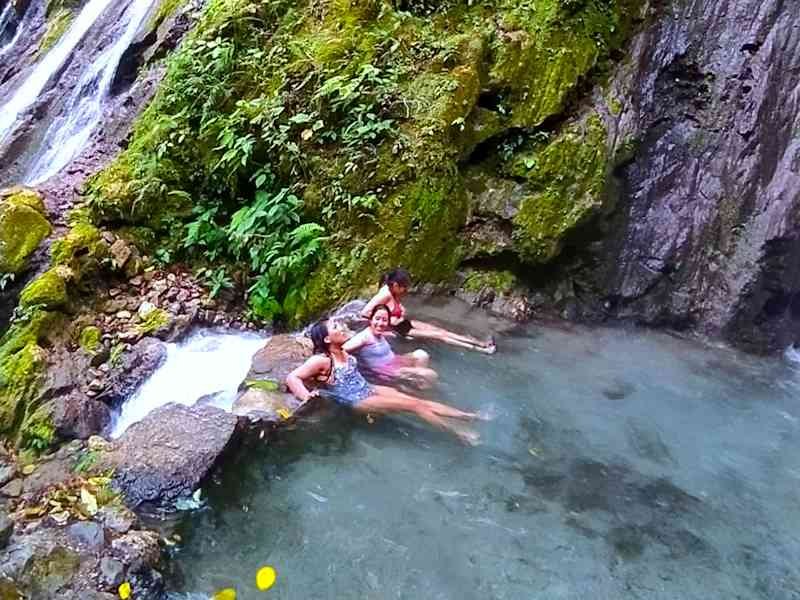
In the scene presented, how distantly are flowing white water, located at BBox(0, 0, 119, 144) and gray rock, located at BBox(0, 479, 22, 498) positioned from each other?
6.26 m

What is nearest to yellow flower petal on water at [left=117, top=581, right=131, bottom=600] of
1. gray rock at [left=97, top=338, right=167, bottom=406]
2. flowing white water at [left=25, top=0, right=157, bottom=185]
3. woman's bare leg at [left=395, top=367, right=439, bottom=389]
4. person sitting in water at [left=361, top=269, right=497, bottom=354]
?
gray rock at [left=97, top=338, right=167, bottom=406]

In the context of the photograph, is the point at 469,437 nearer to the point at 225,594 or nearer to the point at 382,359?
the point at 382,359

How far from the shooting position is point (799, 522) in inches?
212

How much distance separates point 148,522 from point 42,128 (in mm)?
7233

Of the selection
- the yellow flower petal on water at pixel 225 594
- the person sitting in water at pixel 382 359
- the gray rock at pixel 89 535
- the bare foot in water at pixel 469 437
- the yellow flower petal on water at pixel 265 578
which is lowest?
the gray rock at pixel 89 535

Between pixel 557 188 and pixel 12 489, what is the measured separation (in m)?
6.27

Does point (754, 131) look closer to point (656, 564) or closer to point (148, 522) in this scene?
point (656, 564)

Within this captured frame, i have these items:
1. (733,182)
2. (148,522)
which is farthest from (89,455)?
(733,182)

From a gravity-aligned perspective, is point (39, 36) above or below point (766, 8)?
below

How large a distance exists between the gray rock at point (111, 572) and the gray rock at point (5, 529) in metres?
0.67

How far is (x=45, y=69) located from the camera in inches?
451

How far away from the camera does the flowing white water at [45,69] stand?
1063cm

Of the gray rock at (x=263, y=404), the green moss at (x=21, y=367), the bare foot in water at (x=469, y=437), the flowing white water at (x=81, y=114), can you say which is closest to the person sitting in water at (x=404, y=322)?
the gray rock at (x=263, y=404)

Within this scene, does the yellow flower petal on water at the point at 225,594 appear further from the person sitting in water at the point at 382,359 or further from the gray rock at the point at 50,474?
the person sitting in water at the point at 382,359
